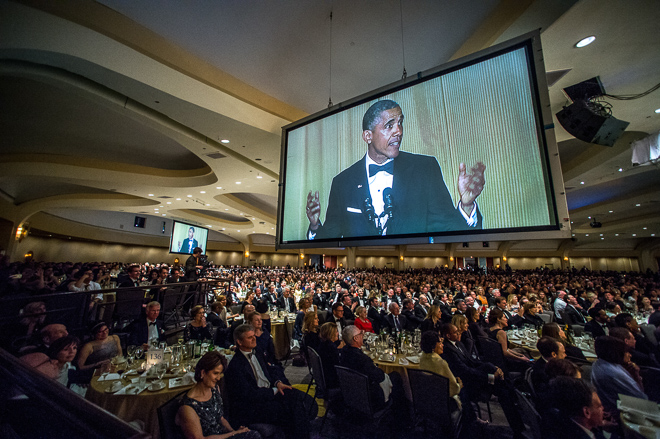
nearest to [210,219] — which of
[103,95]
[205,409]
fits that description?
[103,95]

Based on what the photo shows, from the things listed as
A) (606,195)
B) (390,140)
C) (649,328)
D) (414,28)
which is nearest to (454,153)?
(390,140)

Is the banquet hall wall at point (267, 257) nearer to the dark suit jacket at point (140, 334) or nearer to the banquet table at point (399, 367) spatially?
the dark suit jacket at point (140, 334)

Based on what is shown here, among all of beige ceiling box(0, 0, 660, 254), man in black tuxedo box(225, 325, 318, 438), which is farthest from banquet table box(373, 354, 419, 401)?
beige ceiling box(0, 0, 660, 254)

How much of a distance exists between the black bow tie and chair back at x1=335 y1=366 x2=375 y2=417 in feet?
7.63

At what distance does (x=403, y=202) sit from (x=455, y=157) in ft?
2.39

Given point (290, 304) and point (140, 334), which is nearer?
point (140, 334)

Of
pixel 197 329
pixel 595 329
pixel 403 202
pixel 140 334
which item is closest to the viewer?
pixel 403 202

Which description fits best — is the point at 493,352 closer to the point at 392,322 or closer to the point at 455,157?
the point at 392,322

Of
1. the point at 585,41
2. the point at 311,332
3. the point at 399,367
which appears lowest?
the point at 399,367

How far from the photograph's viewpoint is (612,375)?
2.67 metres

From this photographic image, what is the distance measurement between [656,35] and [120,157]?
13634mm

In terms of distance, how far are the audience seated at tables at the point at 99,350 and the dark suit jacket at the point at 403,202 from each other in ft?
10.0

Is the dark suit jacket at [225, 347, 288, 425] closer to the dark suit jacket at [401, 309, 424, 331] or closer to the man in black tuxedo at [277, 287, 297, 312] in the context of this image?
the dark suit jacket at [401, 309, 424, 331]

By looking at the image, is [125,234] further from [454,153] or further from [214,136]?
[454,153]
